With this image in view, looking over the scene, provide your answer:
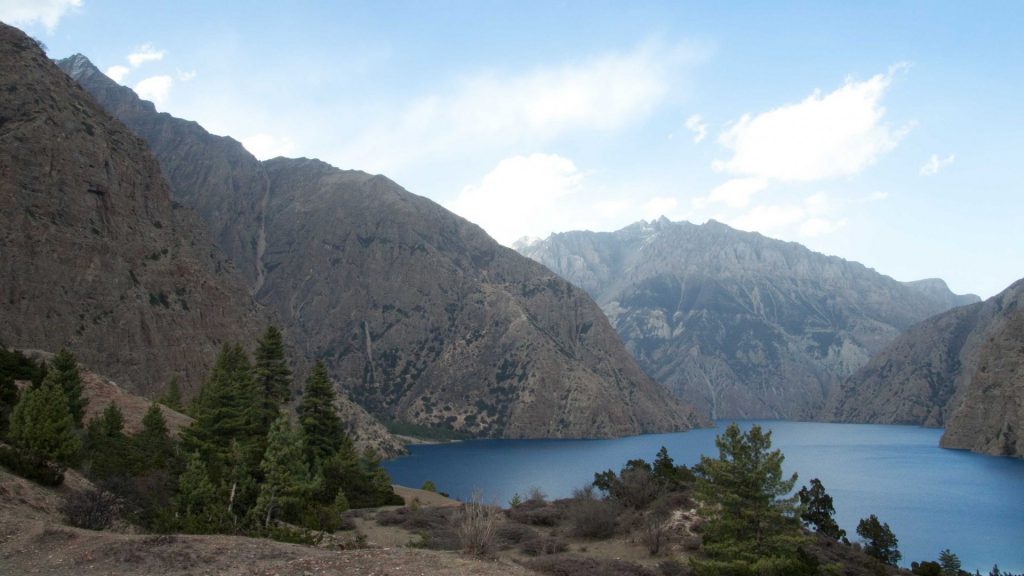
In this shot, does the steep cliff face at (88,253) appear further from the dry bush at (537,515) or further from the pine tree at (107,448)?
the dry bush at (537,515)

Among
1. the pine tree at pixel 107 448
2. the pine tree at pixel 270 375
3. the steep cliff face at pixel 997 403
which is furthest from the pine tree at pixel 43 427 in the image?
the steep cliff face at pixel 997 403

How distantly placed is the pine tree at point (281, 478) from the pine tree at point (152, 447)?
710cm

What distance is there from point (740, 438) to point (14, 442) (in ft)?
91.1

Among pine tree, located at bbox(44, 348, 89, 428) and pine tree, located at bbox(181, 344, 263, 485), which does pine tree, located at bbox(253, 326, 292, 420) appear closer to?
pine tree, located at bbox(181, 344, 263, 485)

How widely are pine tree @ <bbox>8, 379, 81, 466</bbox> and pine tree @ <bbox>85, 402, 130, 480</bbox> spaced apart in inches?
92.2

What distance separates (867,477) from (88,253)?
120 meters

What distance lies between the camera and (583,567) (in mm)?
24594

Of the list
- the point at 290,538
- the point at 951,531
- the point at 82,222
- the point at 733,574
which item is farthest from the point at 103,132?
the point at 951,531

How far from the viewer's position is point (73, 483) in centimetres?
2377

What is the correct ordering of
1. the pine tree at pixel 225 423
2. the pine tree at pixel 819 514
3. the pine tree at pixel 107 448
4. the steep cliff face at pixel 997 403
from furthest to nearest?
the steep cliff face at pixel 997 403 → the pine tree at pixel 819 514 → the pine tree at pixel 225 423 → the pine tree at pixel 107 448

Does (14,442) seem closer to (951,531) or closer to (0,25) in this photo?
(951,531)

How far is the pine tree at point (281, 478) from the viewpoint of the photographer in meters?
27.9

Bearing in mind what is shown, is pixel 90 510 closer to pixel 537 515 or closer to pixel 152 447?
pixel 152 447

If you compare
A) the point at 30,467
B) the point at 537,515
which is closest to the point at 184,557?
the point at 30,467
